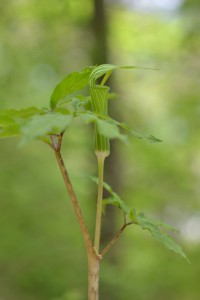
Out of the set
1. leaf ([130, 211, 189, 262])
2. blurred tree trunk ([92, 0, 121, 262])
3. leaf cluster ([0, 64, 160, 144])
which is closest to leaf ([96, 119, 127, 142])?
leaf cluster ([0, 64, 160, 144])

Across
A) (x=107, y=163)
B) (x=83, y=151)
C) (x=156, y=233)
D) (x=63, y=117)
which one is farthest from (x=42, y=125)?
(x=83, y=151)

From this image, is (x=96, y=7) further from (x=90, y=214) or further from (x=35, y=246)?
(x=35, y=246)

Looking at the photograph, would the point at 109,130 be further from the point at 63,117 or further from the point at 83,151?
the point at 83,151

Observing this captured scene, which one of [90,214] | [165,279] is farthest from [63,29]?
[165,279]

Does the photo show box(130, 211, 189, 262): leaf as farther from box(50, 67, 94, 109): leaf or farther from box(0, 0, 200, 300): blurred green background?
box(0, 0, 200, 300): blurred green background

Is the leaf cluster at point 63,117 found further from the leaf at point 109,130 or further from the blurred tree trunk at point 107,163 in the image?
the blurred tree trunk at point 107,163
